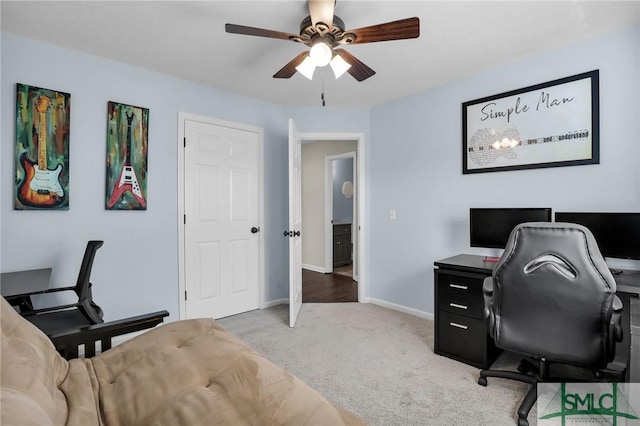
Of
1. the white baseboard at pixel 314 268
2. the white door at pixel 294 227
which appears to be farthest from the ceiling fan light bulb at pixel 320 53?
the white baseboard at pixel 314 268

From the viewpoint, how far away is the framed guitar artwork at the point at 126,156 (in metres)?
2.77

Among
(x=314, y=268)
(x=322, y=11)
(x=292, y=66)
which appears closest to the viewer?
(x=322, y=11)

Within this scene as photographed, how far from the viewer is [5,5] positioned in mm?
2027

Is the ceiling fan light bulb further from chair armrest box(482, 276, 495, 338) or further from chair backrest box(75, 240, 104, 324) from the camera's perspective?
chair backrest box(75, 240, 104, 324)

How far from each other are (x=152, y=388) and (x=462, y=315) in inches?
86.2

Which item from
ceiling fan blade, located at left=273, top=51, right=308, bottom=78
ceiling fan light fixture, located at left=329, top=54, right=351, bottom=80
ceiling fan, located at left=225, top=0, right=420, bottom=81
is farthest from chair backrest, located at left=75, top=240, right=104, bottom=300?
ceiling fan light fixture, located at left=329, top=54, right=351, bottom=80

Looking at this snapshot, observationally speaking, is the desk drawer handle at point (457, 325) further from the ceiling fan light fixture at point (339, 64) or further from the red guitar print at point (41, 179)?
the red guitar print at point (41, 179)

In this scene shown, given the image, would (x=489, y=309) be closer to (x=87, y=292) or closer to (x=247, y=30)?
(x=247, y=30)

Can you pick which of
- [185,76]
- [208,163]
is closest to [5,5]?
[185,76]

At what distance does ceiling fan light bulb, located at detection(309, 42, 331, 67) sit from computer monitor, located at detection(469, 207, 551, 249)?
5.84 ft

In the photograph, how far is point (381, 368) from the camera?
2395 mm

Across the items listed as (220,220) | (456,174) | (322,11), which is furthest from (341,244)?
(322,11)

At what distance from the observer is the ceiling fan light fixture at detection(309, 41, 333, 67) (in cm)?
197

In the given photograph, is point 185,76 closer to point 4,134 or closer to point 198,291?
point 4,134
